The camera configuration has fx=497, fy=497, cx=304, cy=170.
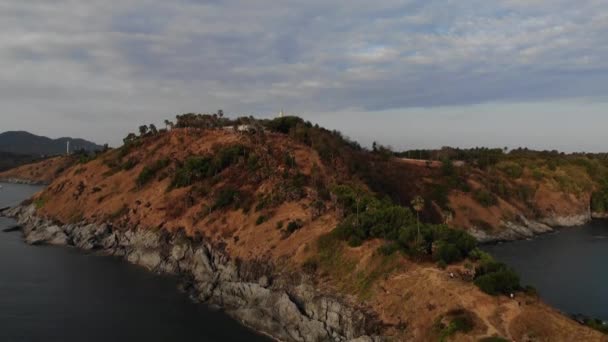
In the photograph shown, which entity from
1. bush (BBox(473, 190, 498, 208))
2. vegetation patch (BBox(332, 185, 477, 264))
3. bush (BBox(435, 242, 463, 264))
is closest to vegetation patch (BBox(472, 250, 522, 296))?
bush (BBox(435, 242, 463, 264))

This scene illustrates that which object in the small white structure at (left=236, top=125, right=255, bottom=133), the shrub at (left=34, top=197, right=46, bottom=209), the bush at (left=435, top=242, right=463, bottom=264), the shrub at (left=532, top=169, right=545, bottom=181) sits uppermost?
the small white structure at (left=236, top=125, right=255, bottom=133)

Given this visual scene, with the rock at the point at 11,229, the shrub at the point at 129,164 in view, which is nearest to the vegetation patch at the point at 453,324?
the shrub at the point at 129,164

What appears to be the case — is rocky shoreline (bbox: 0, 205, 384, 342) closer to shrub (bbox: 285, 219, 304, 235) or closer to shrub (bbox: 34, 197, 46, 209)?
shrub (bbox: 285, 219, 304, 235)

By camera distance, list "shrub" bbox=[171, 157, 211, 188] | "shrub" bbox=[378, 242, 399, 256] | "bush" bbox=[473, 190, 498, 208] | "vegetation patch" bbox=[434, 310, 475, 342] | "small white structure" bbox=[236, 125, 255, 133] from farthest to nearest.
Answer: "bush" bbox=[473, 190, 498, 208] < "small white structure" bbox=[236, 125, 255, 133] < "shrub" bbox=[171, 157, 211, 188] < "shrub" bbox=[378, 242, 399, 256] < "vegetation patch" bbox=[434, 310, 475, 342]

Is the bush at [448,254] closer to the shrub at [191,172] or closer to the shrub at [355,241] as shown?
the shrub at [355,241]

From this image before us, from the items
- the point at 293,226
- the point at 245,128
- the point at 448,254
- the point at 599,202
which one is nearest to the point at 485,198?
the point at 599,202

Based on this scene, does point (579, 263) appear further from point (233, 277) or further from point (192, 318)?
point (192, 318)
